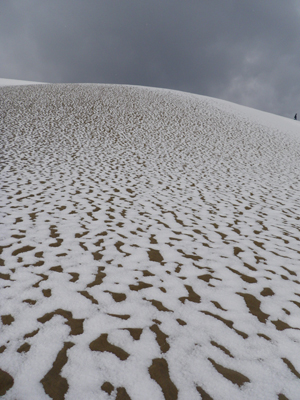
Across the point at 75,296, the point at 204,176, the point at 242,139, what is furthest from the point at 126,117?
the point at 75,296

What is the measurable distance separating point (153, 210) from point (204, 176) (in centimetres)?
390

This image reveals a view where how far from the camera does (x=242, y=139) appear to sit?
1568 centimetres

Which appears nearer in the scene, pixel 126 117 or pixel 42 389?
pixel 42 389

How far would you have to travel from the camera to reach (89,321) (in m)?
2.26

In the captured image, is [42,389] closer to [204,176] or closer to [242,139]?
[204,176]

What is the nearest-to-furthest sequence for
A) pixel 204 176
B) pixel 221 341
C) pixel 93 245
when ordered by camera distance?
pixel 221 341 < pixel 93 245 < pixel 204 176

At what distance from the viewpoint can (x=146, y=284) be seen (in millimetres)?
2861

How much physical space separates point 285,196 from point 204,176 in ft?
8.64

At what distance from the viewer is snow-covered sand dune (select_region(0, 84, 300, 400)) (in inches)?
71.1

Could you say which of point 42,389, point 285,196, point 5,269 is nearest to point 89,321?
point 42,389

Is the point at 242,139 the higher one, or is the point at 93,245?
the point at 242,139

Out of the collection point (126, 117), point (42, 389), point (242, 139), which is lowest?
point (42, 389)

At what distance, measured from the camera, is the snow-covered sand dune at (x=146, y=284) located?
5.92 ft

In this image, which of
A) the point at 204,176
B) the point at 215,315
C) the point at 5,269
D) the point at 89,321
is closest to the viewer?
the point at 89,321
